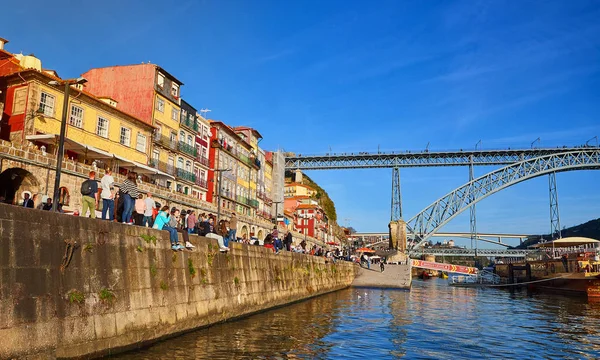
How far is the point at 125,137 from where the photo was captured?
34.8m

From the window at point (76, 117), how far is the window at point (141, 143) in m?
5.97

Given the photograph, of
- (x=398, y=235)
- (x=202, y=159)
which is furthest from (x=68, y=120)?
(x=398, y=235)

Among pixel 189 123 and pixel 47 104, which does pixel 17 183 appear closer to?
pixel 47 104

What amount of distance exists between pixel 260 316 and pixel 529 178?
57331 millimetres

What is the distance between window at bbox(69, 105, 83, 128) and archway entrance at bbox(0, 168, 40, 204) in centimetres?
759

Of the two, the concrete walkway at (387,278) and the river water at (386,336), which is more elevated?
the concrete walkway at (387,278)

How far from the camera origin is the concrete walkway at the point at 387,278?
139 ft

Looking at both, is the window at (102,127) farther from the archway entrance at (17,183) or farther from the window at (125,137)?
the archway entrance at (17,183)

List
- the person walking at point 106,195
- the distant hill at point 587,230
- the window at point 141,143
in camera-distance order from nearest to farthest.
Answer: the person walking at point 106,195
the window at point 141,143
the distant hill at point 587,230

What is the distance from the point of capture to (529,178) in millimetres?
65125

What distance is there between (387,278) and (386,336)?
2946cm

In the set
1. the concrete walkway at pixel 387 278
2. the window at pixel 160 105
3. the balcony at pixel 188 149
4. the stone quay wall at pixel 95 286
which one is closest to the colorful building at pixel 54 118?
the window at pixel 160 105

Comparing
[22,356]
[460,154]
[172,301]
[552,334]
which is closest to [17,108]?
[172,301]

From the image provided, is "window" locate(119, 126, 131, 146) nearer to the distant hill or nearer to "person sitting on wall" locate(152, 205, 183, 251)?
"person sitting on wall" locate(152, 205, 183, 251)
